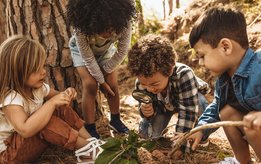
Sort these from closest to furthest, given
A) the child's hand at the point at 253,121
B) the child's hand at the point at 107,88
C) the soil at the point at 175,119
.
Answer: the child's hand at the point at 253,121 → the soil at the point at 175,119 → the child's hand at the point at 107,88

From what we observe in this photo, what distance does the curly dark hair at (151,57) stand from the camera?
249cm

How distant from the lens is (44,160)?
2670 millimetres

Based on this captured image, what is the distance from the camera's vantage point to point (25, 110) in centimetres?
240

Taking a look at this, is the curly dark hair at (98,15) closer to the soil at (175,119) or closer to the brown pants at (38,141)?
the brown pants at (38,141)

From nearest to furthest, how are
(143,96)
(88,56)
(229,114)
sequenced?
(229,114), (88,56), (143,96)

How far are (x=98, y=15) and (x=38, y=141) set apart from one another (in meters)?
0.89

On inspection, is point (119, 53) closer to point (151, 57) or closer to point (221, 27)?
point (151, 57)

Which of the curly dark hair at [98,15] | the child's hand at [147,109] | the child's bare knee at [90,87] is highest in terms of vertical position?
the curly dark hair at [98,15]

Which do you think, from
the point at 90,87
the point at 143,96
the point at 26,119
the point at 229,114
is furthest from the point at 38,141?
the point at 229,114

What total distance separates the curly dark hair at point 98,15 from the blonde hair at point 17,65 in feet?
1.21

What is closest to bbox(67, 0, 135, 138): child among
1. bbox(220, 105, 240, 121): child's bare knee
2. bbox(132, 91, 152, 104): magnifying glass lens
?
bbox(132, 91, 152, 104): magnifying glass lens

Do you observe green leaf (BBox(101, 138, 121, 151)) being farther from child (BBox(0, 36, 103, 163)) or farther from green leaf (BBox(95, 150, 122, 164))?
child (BBox(0, 36, 103, 163))

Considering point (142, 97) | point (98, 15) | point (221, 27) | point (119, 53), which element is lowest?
point (142, 97)

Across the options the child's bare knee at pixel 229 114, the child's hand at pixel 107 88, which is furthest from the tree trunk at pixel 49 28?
the child's bare knee at pixel 229 114
